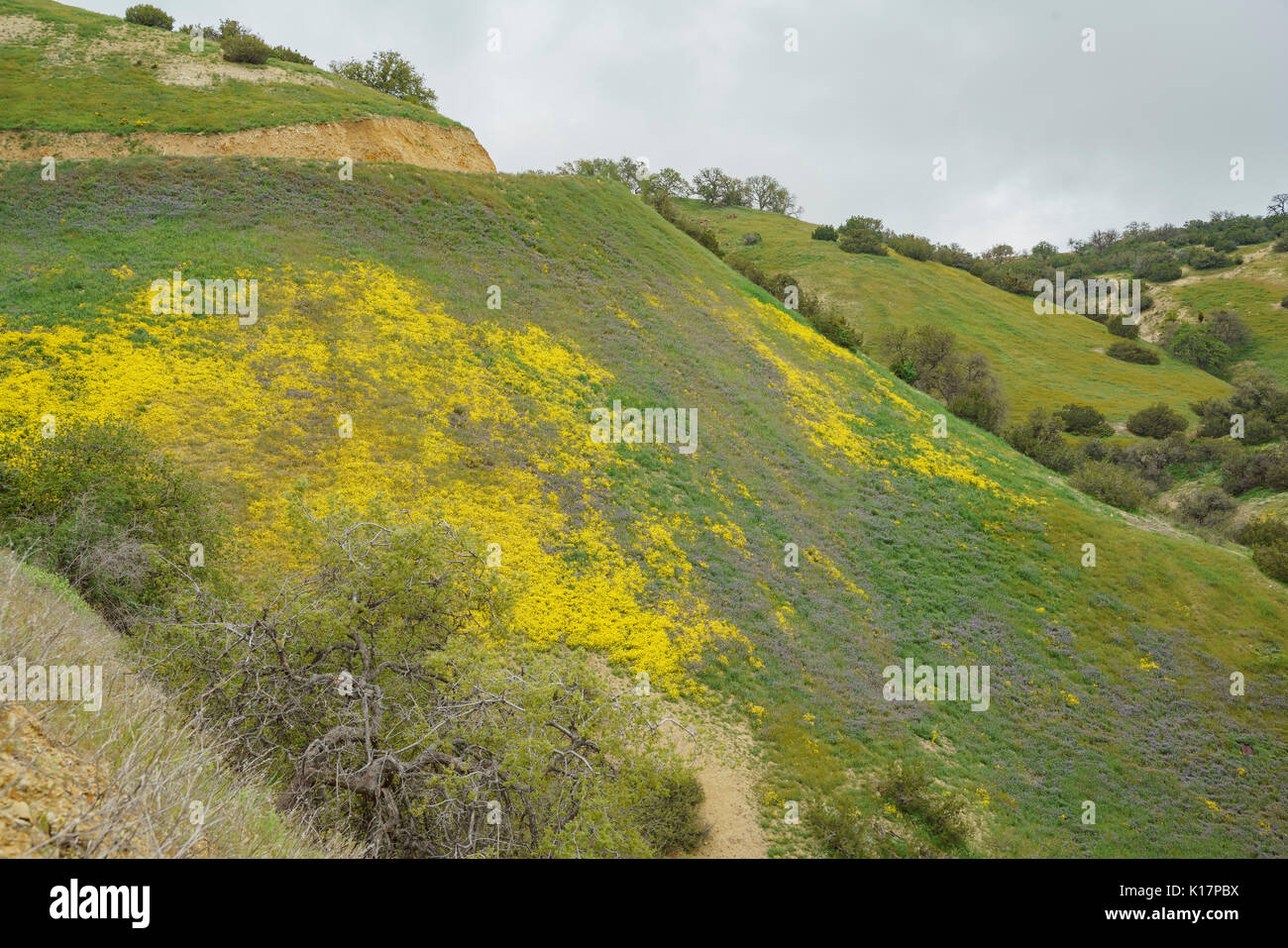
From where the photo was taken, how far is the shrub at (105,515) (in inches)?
406

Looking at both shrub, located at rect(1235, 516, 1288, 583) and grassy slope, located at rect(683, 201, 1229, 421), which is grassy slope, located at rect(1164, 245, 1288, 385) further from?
shrub, located at rect(1235, 516, 1288, 583)

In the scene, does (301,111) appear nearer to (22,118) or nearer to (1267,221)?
(22,118)

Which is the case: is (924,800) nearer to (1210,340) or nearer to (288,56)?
(288,56)

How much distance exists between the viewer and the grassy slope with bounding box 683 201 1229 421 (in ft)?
195

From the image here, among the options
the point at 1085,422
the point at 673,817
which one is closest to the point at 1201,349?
the point at 1085,422

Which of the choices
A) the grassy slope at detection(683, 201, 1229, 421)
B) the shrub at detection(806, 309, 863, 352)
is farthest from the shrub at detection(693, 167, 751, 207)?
the shrub at detection(806, 309, 863, 352)

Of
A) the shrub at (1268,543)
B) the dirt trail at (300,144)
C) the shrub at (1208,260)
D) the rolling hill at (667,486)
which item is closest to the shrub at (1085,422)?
the shrub at (1268,543)

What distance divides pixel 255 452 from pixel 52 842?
14.8 m

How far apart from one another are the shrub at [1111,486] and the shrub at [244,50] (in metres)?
49.5

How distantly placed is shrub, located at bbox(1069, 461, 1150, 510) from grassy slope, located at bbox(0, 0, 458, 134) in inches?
1572

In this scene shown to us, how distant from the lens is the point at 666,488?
21734 mm

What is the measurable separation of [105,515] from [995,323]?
248 ft

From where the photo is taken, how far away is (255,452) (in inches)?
665

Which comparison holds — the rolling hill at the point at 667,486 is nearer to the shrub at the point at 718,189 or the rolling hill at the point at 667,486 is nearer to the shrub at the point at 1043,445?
the shrub at the point at 1043,445
